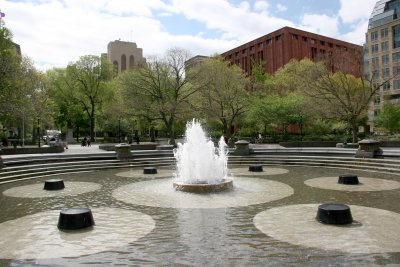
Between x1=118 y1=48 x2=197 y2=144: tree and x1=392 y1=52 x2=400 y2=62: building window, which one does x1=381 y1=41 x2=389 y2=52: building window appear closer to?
x1=392 y1=52 x2=400 y2=62: building window

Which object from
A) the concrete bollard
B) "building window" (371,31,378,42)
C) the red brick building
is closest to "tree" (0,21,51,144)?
the concrete bollard

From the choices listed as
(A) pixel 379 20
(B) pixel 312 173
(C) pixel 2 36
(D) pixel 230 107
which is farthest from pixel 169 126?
(A) pixel 379 20

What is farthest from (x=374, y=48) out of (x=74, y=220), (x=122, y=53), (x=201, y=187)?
(x=122, y=53)

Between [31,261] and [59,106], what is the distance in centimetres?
5782

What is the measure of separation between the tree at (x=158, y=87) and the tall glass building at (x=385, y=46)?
51.2 m

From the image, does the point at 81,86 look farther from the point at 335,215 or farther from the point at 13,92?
the point at 335,215

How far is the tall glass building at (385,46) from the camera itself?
2874 inches

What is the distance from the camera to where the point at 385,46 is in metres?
75.6

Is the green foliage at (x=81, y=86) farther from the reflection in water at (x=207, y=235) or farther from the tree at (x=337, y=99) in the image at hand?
the reflection in water at (x=207, y=235)

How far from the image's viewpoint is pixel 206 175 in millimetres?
13641

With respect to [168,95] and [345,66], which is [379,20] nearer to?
[345,66]

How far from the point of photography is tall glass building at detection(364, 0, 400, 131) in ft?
240

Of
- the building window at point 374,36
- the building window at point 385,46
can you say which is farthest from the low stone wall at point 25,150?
the building window at point 374,36

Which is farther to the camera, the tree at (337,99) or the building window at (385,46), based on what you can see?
the building window at (385,46)
